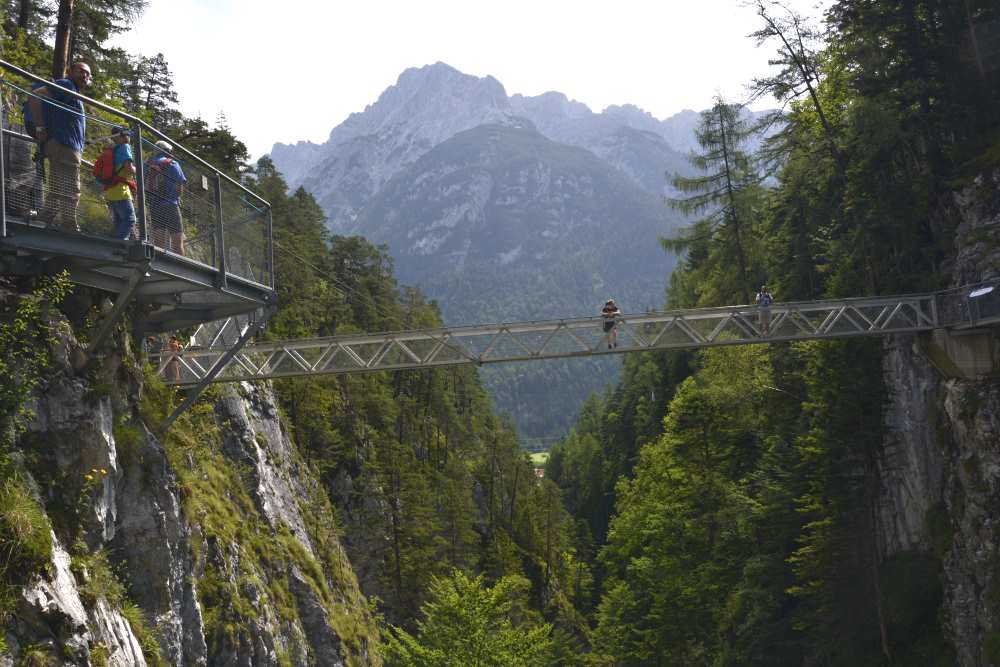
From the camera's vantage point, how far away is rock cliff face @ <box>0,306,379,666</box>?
907 cm

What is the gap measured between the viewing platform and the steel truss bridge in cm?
561

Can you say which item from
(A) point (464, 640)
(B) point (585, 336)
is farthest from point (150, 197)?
(A) point (464, 640)

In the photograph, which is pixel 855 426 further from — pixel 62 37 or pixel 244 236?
pixel 62 37

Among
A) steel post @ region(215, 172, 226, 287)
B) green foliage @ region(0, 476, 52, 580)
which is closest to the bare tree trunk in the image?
steel post @ region(215, 172, 226, 287)

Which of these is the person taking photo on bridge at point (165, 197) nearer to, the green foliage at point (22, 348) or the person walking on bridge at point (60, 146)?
the person walking on bridge at point (60, 146)

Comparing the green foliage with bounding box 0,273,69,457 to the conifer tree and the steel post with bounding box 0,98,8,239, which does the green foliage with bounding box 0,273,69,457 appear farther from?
the conifer tree

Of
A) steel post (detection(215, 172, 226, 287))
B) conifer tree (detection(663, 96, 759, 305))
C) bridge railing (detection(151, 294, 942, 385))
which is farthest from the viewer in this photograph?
conifer tree (detection(663, 96, 759, 305))

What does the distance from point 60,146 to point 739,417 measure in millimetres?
29679

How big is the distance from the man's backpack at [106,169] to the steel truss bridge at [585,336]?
32.1 feet

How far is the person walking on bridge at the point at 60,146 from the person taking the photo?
29.6 ft

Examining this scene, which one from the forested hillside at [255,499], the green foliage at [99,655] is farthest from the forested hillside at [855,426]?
the green foliage at [99,655]

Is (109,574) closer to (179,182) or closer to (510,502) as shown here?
(179,182)

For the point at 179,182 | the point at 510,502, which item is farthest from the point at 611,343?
the point at 510,502

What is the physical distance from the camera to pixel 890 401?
24250 mm
